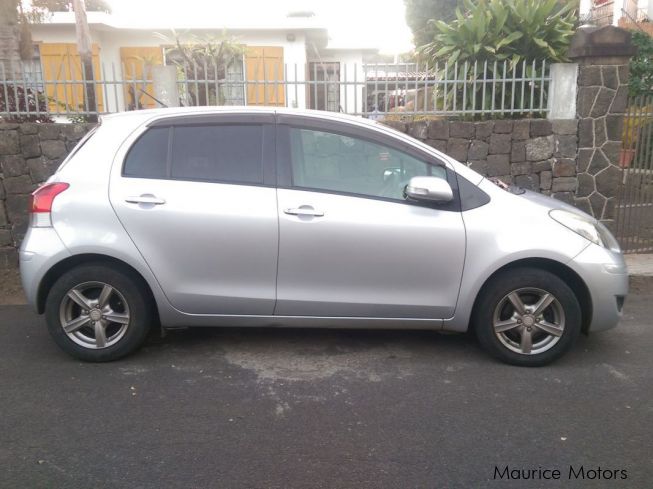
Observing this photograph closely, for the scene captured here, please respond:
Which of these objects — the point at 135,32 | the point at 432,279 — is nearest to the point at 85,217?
the point at 432,279

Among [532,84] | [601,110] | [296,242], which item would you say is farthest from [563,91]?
[296,242]

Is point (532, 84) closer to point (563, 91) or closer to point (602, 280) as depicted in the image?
point (563, 91)

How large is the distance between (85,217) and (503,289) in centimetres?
290

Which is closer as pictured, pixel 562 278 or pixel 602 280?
pixel 602 280

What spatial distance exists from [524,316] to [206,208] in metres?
2.30

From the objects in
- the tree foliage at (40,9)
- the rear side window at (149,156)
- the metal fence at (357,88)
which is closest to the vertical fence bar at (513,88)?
the metal fence at (357,88)

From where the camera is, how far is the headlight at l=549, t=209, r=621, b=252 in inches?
159

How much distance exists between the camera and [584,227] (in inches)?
161

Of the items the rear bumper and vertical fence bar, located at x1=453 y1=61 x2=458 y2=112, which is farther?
vertical fence bar, located at x1=453 y1=61 x2=458 y2=112

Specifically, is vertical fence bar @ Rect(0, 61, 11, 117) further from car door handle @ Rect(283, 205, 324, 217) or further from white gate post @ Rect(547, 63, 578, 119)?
white gate post @ Rect(547, 63, 578, 119)

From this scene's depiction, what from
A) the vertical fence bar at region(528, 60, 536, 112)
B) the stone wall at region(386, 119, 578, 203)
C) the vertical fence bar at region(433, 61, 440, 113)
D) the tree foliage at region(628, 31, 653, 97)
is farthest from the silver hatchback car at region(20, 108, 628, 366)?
the tree foliage at region(628, 31, 653, 97)

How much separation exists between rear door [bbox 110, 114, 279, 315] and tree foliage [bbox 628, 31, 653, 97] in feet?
26.9

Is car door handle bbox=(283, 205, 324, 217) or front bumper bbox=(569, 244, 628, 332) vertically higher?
car door handle bbox=(283, 205, 324, 217)

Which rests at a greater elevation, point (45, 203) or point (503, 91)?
point (503, 91)
